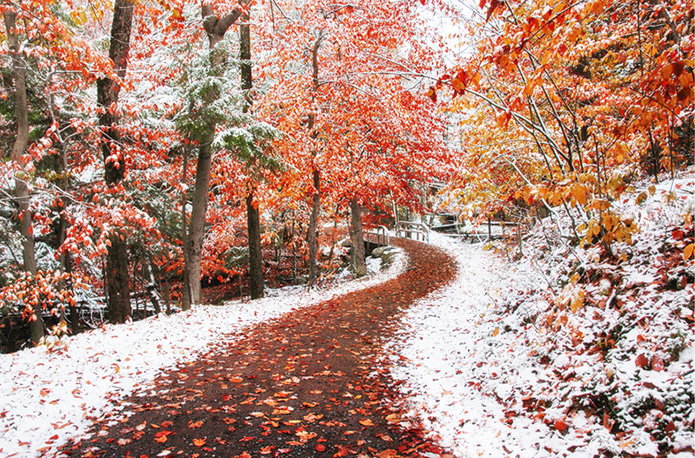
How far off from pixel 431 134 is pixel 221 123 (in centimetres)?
809

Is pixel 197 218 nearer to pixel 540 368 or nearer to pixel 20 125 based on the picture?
pixel 20 125

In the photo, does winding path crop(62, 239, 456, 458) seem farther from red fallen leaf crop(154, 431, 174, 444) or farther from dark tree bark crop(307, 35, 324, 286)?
dark tree bark crop(307, 35, 324, 286)

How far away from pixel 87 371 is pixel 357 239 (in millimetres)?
11678

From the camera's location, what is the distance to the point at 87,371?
518cm

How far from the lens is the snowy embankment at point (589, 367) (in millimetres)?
2764

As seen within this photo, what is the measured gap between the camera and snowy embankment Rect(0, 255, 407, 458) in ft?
12.6

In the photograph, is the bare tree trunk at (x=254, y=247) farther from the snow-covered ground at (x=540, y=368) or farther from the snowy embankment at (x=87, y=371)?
the snow-covered ground at (x=540, y=368)

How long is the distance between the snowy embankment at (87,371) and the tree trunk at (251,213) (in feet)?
9.46

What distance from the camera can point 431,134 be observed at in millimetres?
14805

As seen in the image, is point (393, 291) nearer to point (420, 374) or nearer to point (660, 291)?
point (420, 374)

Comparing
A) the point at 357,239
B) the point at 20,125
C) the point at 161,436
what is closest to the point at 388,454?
the point at 161,436

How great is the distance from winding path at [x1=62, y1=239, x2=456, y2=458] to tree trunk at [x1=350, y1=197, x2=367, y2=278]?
8674 mm

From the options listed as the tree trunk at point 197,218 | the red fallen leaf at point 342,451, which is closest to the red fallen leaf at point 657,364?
the red fallen leaf at point 342,451

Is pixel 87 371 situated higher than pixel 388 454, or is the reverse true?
pixel 87 371
